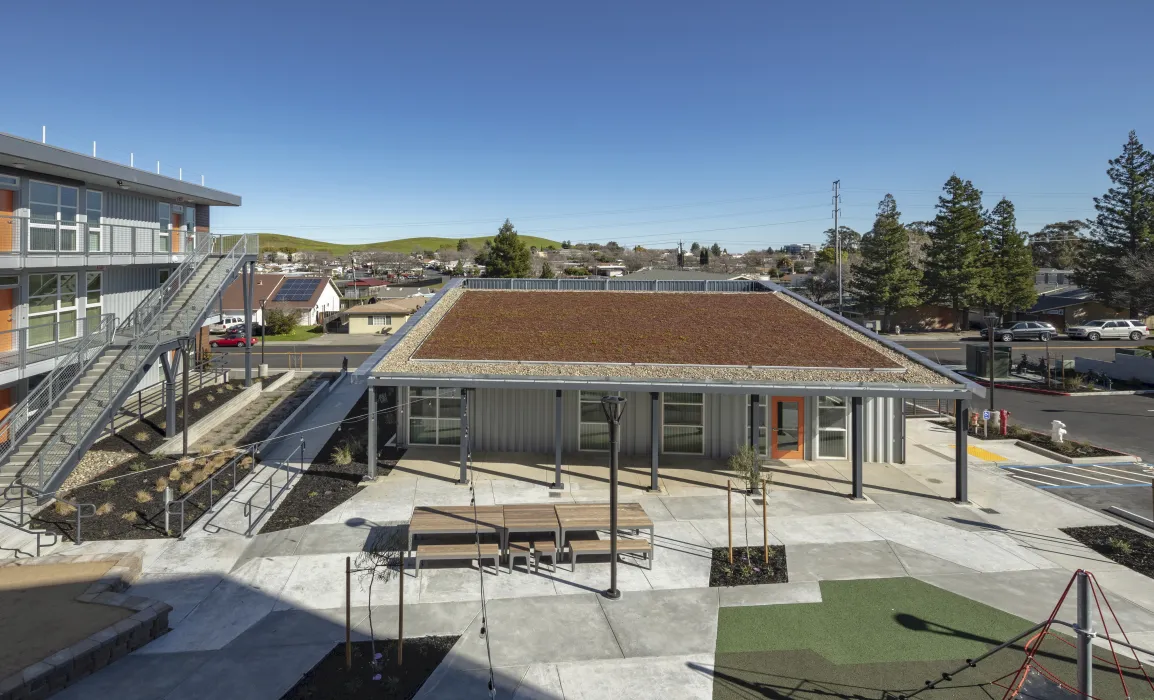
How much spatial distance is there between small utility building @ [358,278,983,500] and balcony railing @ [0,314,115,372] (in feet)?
26.5

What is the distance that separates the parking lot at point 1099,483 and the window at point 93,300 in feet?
85.1

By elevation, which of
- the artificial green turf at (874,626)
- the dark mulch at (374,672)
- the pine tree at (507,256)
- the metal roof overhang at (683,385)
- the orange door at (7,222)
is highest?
the pine tree at (507,256)

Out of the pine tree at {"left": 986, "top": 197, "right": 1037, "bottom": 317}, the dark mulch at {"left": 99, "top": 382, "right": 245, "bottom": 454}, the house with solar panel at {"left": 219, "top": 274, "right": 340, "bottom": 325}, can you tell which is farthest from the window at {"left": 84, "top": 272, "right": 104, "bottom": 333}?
the pine tree at {"left": 986, "top": 197, "right": 1037, "bottom": 317}

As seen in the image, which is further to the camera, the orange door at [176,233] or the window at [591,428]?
the orange door at [176,233]

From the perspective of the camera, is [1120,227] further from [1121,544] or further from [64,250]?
[64,250]

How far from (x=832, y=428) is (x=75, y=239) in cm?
2139

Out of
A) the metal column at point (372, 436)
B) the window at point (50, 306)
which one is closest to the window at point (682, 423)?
the metal column at point (372, 436)

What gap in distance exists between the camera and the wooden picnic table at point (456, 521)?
1123cm

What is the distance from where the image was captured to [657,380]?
48.8 ft

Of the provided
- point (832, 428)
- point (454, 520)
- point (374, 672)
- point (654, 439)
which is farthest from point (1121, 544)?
point (374, 672)

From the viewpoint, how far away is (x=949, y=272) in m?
51.9

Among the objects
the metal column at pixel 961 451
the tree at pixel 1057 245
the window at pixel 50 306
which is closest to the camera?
the metal column at pixel 961 451

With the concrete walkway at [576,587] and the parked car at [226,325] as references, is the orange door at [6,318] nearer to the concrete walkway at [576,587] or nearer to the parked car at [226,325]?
the concrete walkway at [576,587]

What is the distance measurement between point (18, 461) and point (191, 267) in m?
10.4
